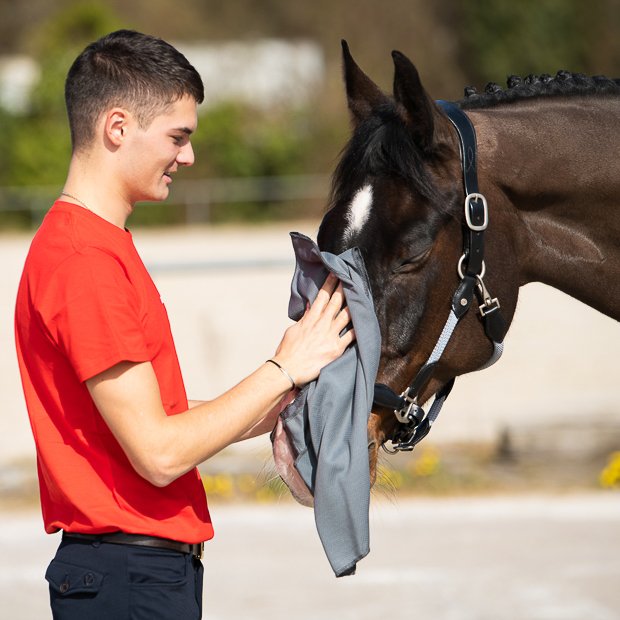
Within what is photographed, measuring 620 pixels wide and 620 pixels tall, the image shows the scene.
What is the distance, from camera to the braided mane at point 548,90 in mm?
2088

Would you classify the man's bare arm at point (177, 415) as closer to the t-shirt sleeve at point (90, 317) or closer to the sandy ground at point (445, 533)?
the t-shirt sleeve at point (90, 317)

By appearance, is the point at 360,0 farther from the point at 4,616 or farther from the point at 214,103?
the point at 4,616

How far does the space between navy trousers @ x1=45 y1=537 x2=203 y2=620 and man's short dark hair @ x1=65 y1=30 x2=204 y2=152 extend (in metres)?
0.87

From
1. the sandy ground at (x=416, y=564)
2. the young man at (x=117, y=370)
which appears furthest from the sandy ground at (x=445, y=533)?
the young man at (x=117, y=370)

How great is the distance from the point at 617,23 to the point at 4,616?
1070 inches

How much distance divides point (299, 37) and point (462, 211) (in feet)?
94.6

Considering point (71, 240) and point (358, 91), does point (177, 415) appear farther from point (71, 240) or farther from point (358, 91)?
point (358, 91)

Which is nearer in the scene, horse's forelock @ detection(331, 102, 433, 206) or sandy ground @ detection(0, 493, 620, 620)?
horse's forelock @ detection(331, 102, 433, 206)

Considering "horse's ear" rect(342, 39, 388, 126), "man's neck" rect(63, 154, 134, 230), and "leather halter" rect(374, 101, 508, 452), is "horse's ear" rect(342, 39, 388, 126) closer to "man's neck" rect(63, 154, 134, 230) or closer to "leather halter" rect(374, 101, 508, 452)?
"leather halter" rect(374, 101, 508, 452)

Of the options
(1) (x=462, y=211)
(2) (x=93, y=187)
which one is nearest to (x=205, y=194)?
(1) (x=462, y=211)

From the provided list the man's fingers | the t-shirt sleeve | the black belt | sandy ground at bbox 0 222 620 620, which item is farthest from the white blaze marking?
sandy ground at bbox 0 222 620 620

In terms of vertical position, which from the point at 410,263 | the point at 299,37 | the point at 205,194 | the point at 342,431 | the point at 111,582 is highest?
the point at 299,37

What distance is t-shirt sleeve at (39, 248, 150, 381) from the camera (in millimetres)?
1419

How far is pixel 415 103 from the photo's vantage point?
1.77 meters
